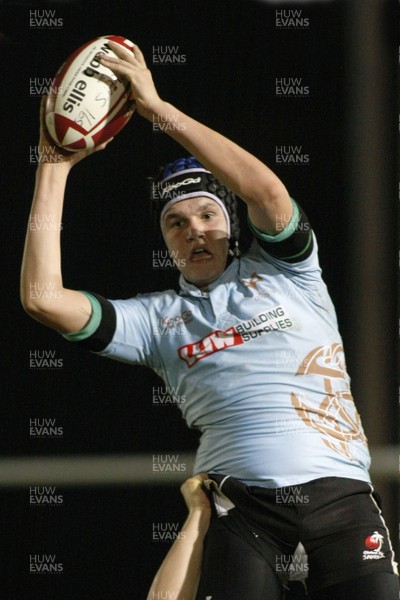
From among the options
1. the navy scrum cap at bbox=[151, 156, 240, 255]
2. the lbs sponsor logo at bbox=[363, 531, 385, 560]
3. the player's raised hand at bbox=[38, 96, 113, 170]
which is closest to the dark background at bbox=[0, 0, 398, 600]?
the navy scrum cap at bbox=[151, 156, 240, 255]

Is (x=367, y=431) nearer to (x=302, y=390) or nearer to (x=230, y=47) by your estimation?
(x=302, y=390)

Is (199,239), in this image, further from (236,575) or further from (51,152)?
(236,575)

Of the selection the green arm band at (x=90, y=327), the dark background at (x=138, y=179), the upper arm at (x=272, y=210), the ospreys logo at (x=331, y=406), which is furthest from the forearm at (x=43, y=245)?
the dark background at (x=138, y=179)

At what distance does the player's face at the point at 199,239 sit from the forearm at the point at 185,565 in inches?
21.9

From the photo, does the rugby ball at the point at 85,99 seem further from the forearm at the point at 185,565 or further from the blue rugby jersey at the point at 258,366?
the forearm at the point at 185,565

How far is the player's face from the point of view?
6.68 feet

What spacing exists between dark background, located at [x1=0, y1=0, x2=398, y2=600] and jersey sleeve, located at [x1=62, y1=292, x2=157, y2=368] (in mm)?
664

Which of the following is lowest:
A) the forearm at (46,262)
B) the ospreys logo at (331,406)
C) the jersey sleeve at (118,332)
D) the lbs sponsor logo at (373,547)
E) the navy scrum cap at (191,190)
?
the lbs sponsor logo at (373,547)

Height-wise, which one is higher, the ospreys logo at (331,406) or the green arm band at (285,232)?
the green arm band at (285,232)

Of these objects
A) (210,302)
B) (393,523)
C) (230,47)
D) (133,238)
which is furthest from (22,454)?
(230,47)

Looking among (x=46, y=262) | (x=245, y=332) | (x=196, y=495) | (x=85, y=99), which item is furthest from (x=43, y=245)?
(x=196, y=495)

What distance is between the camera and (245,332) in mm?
1929

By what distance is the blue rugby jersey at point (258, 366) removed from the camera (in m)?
1.83

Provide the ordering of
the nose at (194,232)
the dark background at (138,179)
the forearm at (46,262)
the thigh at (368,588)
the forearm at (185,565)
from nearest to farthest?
the thigh at (368,588), the forearm at (185,565), the forearm at (46,262), the nose at (194,232), the dark background at (138,179)
